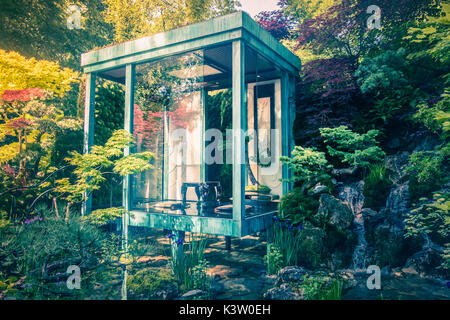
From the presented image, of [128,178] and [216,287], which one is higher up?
→ [128,178]

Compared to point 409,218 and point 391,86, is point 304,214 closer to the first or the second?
point 409,218

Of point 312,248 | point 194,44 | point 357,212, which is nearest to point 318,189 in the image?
point 357,212

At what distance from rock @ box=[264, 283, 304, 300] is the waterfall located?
1961 mm

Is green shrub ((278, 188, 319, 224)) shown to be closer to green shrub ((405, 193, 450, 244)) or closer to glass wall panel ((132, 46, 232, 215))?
glass wall panel ((132, 46, 232, 215))

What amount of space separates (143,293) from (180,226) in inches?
60.0

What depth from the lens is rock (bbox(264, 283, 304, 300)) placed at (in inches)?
198

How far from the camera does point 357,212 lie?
673 cm

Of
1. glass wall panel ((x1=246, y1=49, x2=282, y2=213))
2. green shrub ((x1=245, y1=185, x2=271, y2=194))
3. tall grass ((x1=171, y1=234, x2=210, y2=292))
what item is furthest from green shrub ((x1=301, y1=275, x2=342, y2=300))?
green shrub ((x1=245, y1=185, x2=271, y2=194))

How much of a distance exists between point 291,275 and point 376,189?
9.86ft

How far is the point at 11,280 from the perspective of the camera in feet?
16.6

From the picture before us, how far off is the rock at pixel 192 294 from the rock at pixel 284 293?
1.19m

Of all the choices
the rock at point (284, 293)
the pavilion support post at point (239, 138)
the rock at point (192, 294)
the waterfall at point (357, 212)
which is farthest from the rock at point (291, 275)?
the rock at point (192, 294)

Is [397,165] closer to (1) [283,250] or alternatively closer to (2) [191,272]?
(1) [283,250]

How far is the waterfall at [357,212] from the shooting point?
20.7 ft
